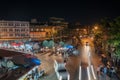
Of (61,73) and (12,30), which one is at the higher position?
(12,30)

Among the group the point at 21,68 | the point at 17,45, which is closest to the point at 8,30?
the point at 17,45

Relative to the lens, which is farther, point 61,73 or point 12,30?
point 12,30

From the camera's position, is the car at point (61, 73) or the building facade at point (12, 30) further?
the building facade at point (12, 30)

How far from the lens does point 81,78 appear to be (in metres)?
26.9

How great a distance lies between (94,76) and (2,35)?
6863 centimetres

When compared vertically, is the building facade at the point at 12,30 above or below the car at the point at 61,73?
above

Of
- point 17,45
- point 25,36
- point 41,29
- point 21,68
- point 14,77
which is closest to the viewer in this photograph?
point 14,77

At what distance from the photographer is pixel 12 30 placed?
310ft

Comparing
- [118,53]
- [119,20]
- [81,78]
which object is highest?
[119,20]

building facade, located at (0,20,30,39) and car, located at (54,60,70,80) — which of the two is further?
building facade, located at (0,20,30,39)

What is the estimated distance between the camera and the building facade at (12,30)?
304 ft

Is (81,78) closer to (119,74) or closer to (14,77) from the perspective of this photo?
(119,74)

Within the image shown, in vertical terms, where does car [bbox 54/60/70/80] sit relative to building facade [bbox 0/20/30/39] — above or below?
below

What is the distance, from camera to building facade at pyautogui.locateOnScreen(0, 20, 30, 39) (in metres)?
92.7
